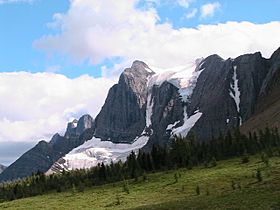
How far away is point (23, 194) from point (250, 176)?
99.9 m

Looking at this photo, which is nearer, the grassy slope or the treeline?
the grassy slope

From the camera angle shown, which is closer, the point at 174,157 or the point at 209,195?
the point at 209,195

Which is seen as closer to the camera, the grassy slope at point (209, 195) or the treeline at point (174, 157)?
the grassy slope at point (209, 195)

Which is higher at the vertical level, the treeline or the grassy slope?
the treeline

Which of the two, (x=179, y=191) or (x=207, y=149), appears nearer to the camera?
(x=179, y=191)

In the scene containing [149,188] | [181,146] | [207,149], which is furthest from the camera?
[181,146]

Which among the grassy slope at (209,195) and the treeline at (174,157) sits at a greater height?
the treeline at (174,157)

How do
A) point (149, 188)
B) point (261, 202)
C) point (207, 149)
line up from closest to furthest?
point (261, 202) → point (149, 188) → point (207, 149)

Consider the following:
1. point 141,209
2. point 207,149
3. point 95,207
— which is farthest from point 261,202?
point 207,149

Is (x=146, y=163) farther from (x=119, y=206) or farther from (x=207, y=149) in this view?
(x=119, y=206)

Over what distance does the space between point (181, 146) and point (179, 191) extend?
8937 cm

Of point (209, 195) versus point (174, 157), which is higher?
point (174, 157)

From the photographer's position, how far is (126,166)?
158m

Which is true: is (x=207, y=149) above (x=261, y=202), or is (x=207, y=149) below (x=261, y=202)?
above
